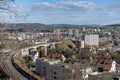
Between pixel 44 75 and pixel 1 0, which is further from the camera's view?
pixel 44 75

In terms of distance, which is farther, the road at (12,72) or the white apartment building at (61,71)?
the road at (12,72)

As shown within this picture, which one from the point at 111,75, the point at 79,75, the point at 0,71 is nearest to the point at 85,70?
the point at 79,75

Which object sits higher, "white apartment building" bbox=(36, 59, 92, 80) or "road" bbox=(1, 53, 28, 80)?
"white apartment building" bbox=(36, 59, 92, 80)

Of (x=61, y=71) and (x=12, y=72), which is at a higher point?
(x=61, y=71)

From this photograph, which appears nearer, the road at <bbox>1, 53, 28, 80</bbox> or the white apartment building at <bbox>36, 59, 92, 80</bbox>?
the white apartment building at <bbox>36, 59, 92, 80</bbox>

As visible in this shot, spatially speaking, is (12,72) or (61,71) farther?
(12,72)

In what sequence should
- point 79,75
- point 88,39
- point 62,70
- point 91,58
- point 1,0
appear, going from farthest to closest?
point 88,39 < point 91,58 < point 62,70 < point 79,75 < point 1,0

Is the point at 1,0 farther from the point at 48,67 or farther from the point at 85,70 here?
the point at 48,67

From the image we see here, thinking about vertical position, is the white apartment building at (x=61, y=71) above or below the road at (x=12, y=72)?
above
